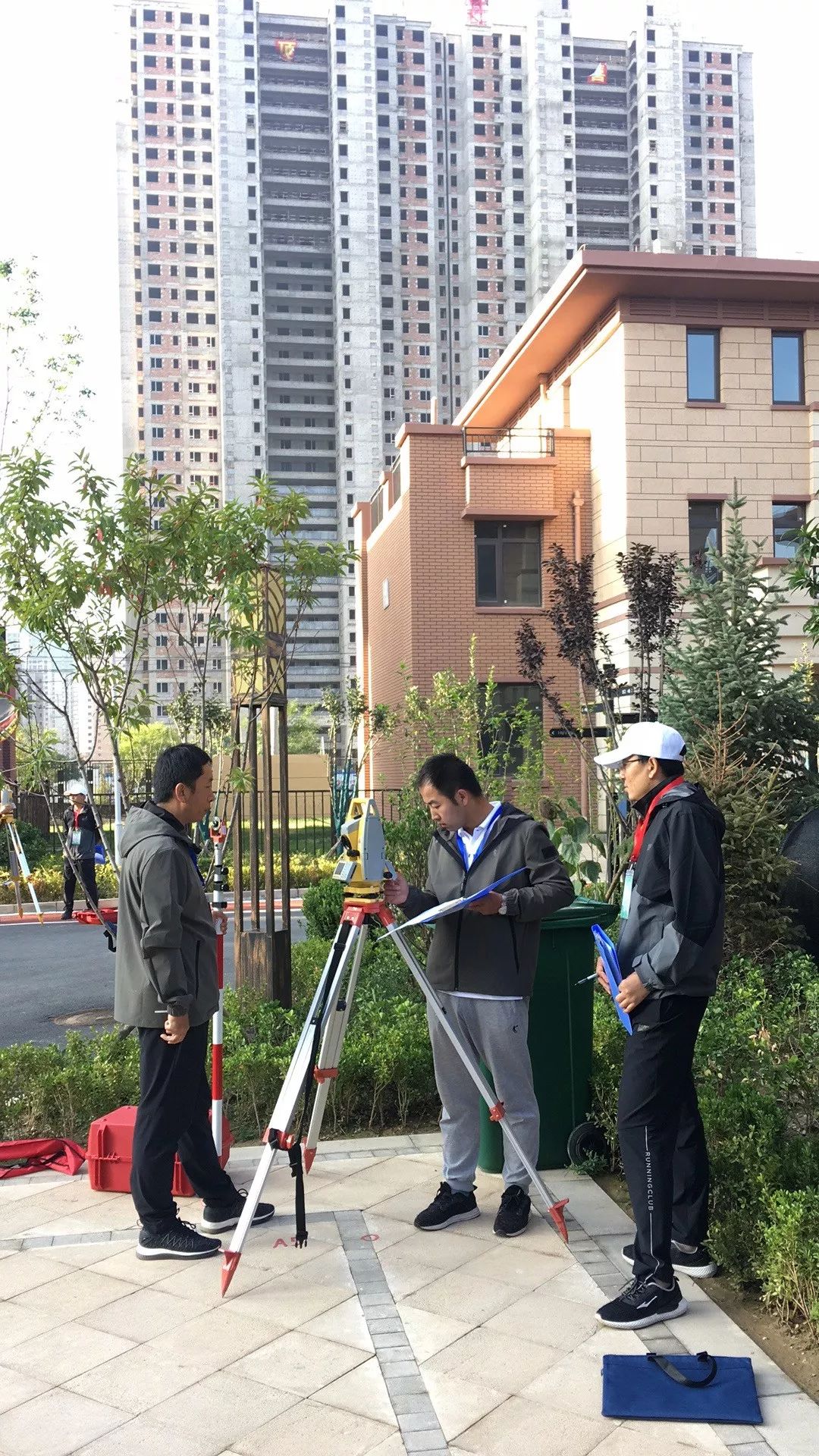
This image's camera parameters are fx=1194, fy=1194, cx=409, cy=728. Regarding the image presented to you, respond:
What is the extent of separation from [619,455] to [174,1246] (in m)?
21.0

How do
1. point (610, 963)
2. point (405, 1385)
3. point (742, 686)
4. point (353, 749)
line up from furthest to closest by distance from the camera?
1. point (353, 749)
2. point (742, 686)
3. point (610, 963)
4. point (405, 1385)

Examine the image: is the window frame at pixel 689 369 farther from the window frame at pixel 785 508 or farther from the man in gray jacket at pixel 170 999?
the man in gray jacket at pixel 170 999

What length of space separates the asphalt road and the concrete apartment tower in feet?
297

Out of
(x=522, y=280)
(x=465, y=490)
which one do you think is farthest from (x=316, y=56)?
(x=465, y=490)

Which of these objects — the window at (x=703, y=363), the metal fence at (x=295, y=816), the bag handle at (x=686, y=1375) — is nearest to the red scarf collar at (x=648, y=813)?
the bag handle at (x=686, y=1375)

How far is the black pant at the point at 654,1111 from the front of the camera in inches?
159

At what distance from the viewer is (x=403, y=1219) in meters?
4.99

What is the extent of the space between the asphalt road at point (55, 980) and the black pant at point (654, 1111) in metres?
6.00

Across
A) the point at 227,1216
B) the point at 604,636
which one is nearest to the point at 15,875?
the point at 604,636

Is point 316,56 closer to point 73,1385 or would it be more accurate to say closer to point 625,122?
point 625,122

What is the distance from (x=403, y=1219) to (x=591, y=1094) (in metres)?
1.14

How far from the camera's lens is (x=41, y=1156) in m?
5.92

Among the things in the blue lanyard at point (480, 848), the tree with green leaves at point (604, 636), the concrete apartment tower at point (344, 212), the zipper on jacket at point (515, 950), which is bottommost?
the zipper on jacket at point (515, 950)

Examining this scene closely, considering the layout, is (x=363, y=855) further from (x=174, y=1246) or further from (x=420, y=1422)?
(x=420, y=1422)
